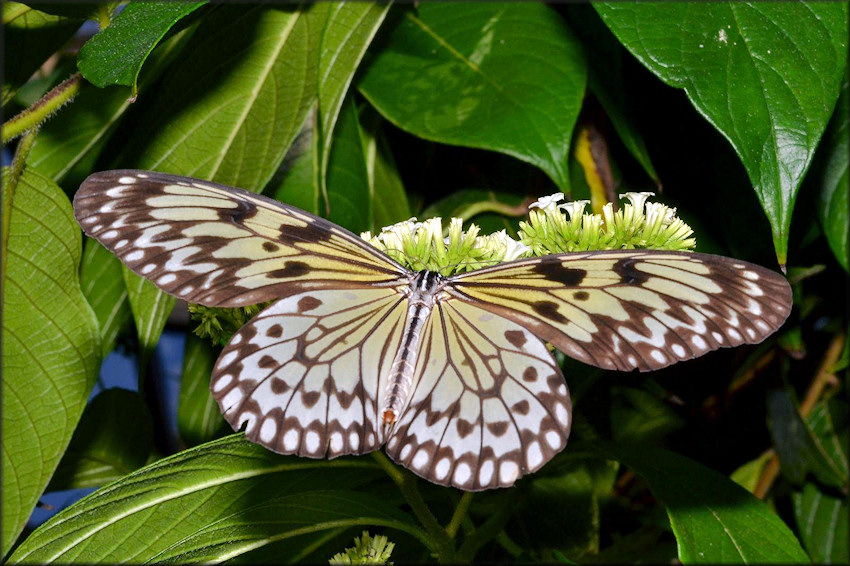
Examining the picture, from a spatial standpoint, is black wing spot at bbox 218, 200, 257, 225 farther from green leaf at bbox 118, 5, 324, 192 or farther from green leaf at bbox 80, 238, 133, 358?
green leaf at bbox 80, 238, 133, 358

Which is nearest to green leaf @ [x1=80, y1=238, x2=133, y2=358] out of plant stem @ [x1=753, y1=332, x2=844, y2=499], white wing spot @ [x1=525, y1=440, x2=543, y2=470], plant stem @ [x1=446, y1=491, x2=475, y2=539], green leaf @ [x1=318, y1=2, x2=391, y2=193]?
green leaf @ [x1=318, y1=2, x2=391, y2=193]

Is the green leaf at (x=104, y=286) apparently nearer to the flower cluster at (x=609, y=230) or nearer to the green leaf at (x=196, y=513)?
the green leaf at (x=196, y=513)

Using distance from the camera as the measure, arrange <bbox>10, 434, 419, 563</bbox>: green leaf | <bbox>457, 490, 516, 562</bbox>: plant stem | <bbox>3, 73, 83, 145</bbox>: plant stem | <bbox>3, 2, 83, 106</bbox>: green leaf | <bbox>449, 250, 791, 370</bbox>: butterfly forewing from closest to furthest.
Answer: <bbox>449, 250, 791, 370</bbox>: butterfly forewing → <bbox>10, 434, 419, 563</bbox>: green leaf → <bbox>457, 490, 516, 562</bbox>: plant stem → <bbox>3, 73, 83, 145</bbox>: plant stem → <bbox>3, 2, 83, 106</bbox>: green leaf

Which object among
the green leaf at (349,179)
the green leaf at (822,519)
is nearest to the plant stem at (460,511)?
the green leaf at (349,179)

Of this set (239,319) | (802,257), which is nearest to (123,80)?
(239,319)

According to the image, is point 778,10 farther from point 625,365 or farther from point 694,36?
point 625,365

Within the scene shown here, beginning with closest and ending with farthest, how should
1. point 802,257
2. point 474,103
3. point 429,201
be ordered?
1. point 474,103
2. point 802,257
3. point 429,201
